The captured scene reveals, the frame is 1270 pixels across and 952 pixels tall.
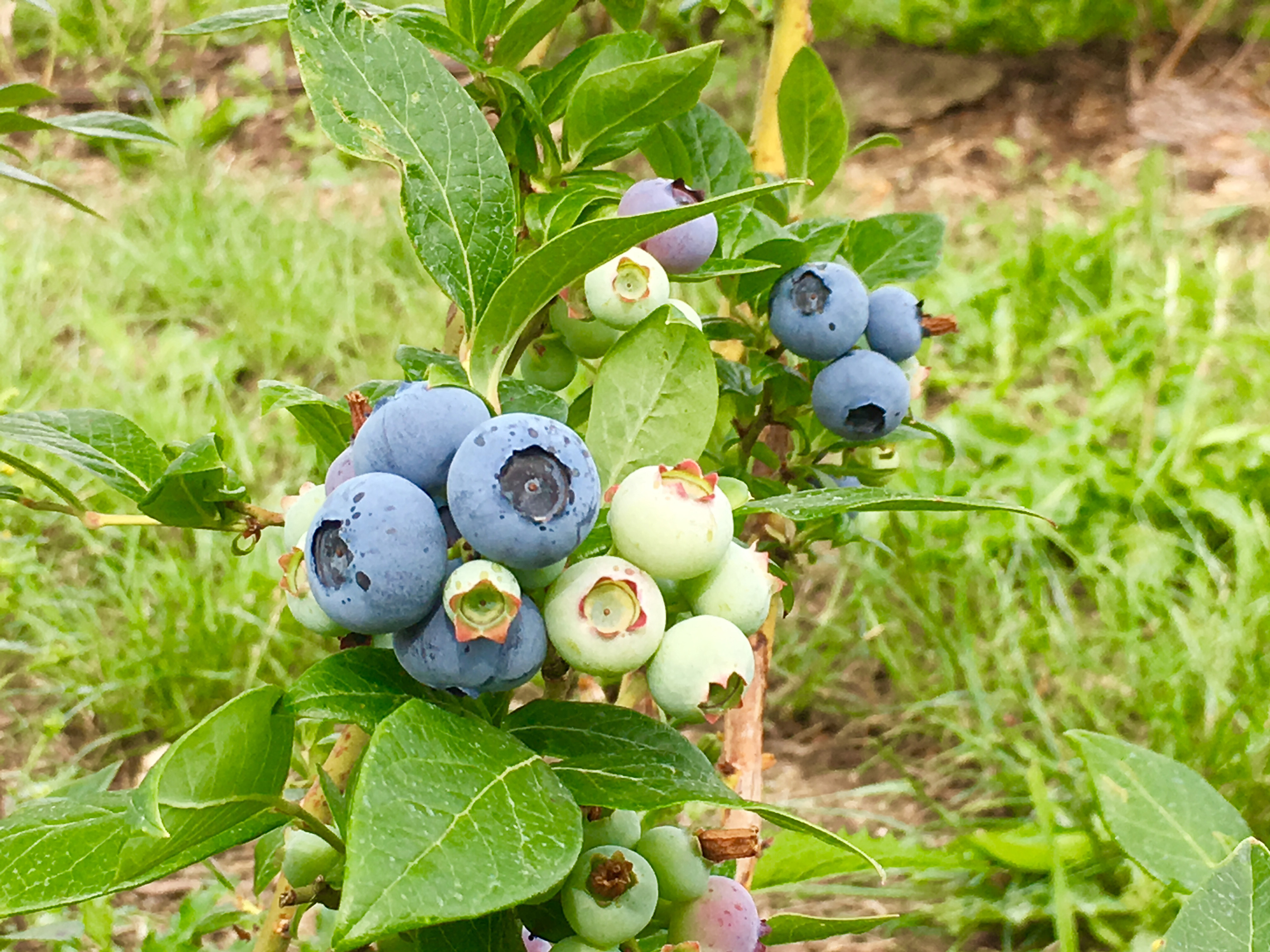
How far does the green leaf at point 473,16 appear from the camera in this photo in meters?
0.72

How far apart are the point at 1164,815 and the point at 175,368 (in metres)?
2.33

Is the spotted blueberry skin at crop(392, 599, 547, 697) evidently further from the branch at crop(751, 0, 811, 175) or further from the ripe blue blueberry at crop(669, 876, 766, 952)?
the branch at crop(751, 0, 811, 175)

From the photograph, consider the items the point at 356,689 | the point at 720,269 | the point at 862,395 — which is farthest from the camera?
the point at 862,395

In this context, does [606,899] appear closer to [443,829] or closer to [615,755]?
[615,755]

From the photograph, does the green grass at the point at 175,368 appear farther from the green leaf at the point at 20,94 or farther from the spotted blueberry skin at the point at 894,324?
the spotted blueberry skin at the point at 894,324

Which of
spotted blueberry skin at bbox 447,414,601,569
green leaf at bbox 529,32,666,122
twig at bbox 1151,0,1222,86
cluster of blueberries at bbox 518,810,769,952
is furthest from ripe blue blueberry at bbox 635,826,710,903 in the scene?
twig at bbox 1151,0,1222,86

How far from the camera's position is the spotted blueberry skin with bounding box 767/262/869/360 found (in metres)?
0.79

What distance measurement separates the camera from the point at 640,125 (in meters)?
0.70

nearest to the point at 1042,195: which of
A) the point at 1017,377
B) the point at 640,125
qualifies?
the point at 1017,377

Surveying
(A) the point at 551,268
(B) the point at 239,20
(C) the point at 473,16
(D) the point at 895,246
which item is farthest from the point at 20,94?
(D) the point at 895,246

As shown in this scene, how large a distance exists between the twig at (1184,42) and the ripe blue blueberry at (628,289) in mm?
4119

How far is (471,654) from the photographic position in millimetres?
447

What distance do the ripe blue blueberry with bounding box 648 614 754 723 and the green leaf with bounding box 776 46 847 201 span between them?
1.77ft

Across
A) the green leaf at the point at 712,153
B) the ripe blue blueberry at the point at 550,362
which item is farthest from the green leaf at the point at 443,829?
the green leaf at the point at 712,153
